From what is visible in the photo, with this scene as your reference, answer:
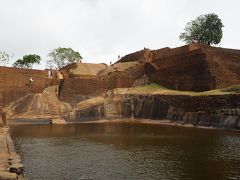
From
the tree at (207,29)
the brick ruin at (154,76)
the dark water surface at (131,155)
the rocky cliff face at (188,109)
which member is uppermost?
the tree at (207,29)

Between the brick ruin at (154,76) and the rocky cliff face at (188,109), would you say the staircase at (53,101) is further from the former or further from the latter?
the rocky cliff face at (188,109)

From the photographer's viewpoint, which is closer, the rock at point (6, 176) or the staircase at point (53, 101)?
the rock at point (6, 176)

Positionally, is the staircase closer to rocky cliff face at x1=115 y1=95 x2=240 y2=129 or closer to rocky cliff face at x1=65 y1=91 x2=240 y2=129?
rocky cliff face at x1=65 y1=91 x2=240 y2=129

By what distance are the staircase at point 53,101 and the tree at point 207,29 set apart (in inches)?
1112

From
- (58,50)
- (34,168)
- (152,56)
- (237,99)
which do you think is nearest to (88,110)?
(152,56)

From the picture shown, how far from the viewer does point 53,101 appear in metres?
45.8

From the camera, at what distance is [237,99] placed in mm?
34156

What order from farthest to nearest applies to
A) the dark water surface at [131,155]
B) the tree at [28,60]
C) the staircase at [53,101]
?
the tree at [28,60]
the staircase at [53,101]
the dark water surface at [131,155]

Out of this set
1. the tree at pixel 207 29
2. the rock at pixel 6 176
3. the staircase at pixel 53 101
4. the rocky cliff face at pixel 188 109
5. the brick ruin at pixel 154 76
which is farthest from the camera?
the tree at pixel 207 29

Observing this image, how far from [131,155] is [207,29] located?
4578 centimetres

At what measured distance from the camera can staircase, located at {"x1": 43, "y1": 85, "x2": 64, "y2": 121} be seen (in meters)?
44.2

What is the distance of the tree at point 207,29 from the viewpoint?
6119cm

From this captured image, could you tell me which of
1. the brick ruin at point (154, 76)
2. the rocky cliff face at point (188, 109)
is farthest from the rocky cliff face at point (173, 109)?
the brick ruin at point (154, 76)

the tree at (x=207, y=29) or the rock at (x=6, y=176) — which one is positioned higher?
the tree at (x=207, y=29)
